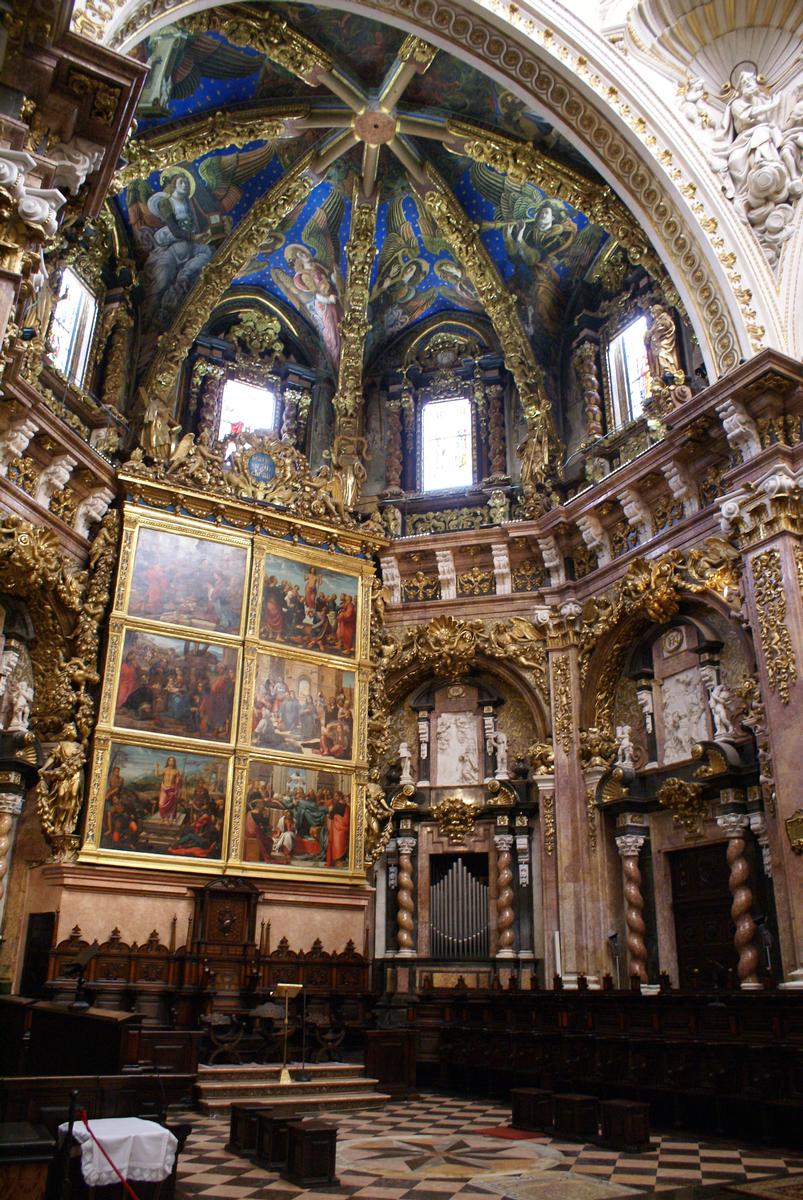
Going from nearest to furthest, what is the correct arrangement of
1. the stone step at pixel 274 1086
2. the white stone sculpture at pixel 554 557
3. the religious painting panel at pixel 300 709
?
1. the stone step at pixel 274 1086
2. the religious painting panel at pixel 300 709
3. the white stone sculpture at pixel 554 557

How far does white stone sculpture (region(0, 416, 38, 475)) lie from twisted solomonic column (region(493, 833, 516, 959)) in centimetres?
1059

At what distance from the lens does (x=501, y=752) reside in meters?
18.4

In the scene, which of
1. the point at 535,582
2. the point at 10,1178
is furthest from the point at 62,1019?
the point at 535,582

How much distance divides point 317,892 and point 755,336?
11685mm

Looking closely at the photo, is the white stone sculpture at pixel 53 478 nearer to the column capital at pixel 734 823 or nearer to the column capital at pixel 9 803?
the column capital at pixel 9 803

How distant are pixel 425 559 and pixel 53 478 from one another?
298 inches

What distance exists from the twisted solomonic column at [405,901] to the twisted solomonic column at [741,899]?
609cm

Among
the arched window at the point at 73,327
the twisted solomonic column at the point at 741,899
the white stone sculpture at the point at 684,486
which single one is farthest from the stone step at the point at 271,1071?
the arched window at the point at 73,327

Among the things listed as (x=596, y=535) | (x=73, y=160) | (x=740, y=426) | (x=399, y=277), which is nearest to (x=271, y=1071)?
(x=596, y=535)

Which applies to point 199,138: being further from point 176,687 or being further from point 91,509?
point 176,687

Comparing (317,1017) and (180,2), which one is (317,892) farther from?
(180,2)

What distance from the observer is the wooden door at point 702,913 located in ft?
46.9

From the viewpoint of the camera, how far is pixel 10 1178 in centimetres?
476

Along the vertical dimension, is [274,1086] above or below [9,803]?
below
